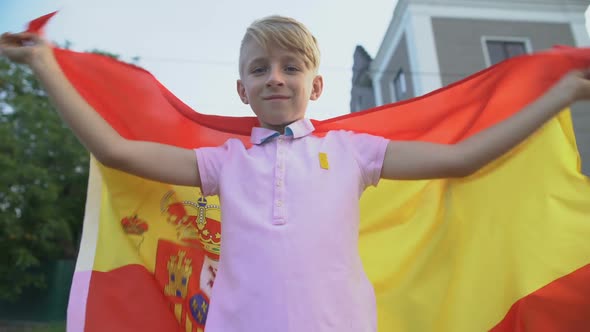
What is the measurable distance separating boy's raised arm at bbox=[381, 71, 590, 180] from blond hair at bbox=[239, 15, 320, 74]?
47 centimetres

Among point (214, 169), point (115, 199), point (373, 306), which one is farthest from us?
point (115, 199)

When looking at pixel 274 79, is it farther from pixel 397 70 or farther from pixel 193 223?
pixel 397 70

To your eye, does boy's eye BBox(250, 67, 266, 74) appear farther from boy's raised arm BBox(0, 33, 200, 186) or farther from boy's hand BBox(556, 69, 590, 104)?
boy's hand BBox(556, 69, 590, 104)

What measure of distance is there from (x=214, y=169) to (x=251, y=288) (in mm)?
474

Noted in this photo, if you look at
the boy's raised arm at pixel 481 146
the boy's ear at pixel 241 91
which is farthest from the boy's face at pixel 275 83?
the boy's raised arm at pixel 481 146

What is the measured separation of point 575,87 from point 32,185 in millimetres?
13226

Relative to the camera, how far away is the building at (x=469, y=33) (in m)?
11.3

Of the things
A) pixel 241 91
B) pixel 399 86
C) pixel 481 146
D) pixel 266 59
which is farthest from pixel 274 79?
pixel 399 86

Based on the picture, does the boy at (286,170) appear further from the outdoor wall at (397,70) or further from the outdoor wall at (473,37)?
the outdoor wall at (397,70)

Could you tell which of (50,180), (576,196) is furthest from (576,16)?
(50,180)

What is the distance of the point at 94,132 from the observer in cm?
146

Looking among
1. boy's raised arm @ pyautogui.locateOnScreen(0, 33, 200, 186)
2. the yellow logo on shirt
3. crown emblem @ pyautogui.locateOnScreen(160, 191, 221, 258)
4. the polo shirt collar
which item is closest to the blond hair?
the polo shirt collar

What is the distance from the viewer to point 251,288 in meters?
1.31

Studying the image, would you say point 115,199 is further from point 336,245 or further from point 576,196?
point 576,196
